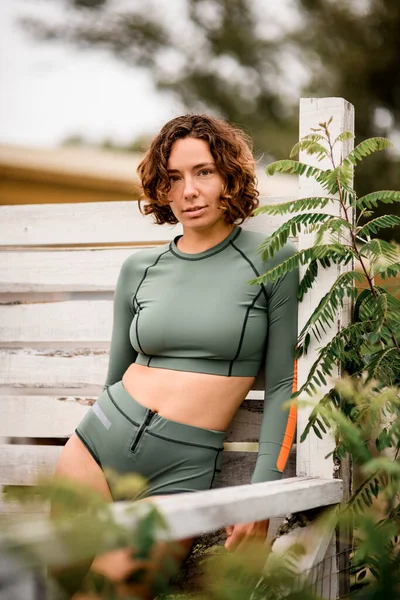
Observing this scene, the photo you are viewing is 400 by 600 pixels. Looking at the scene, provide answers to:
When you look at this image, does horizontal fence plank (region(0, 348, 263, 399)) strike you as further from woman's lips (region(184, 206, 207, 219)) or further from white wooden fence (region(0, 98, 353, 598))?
woman's lips (region(184, 206, 207, 219))

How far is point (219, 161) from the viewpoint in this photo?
2262mm

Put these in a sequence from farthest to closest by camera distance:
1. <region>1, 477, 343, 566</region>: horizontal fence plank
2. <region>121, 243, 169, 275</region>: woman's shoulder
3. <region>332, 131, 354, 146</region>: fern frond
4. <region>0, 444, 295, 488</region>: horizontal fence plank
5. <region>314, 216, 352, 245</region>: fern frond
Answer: <region>0, 444, 295, 488</region>: horizontal fence plank → <region>121, 243, 169, 275</region>: woman's shoulder → <region>332, 131, 354, 146</region>: fern frond → <region>314, 216, 352, 245</region>: fern frond → <region>1, 477, 343, 566</region>: horizontal fence plank

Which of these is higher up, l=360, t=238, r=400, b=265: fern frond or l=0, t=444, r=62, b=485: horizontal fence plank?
l=360, t=238, r=400, b=265: fern frond

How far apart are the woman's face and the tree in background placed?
779cm

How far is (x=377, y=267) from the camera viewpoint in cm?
202

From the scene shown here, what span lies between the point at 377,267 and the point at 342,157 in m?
0.38

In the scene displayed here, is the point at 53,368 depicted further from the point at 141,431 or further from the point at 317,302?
the point at 317,302

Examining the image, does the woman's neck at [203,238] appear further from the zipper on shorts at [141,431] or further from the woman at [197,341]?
the zipper on shorts at [141,431]

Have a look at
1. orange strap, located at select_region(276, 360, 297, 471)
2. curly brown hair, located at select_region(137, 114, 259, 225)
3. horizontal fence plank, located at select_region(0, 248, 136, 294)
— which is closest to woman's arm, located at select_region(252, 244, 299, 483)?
orange strap, located at select_region(276, 360, 297, 471)

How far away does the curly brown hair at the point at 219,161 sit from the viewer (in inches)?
89.7

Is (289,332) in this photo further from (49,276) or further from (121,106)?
(121,106)

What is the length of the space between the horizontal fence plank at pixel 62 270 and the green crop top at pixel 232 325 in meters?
0.55

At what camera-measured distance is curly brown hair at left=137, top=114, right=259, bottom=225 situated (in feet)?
7.48

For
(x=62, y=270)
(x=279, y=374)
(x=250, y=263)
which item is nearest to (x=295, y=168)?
(x=250, y=263)
